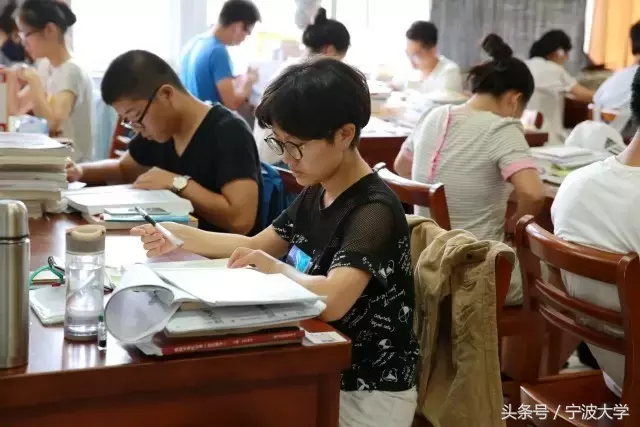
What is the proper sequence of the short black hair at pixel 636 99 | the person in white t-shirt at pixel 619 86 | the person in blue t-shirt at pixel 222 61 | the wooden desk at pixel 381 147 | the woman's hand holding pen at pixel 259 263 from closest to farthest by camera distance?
the woman's hand holding pen at pixel 259 263, the short black hair at pixel 636 99, the wooden desk at pixel 381 147, the person in blue t-shirt at pixel 222 61, the person in white t-shirt at pixel 619 86

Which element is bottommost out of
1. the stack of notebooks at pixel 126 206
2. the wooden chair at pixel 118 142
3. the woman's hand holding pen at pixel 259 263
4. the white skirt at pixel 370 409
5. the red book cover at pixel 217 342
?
the white skirt at pixel 370 409

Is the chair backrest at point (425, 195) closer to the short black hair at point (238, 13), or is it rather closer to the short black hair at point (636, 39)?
the short black hair at point (238, 13)

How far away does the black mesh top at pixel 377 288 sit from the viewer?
140cm

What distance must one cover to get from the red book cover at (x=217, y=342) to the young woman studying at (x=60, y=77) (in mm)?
2501

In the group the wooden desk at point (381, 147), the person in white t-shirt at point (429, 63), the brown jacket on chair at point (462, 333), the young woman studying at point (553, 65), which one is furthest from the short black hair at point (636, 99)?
the young woman studying at point (553, 65)

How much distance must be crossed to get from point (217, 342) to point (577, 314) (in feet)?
→ 2.72

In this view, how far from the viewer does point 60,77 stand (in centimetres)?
354

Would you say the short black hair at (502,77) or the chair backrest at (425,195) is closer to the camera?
the chair backrest at (425,195)

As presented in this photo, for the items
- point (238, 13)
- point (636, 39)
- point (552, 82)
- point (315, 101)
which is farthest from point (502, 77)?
point (552, 82)

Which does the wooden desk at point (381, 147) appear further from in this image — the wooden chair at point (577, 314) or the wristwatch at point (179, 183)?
the wooden chair at point (577, 314)

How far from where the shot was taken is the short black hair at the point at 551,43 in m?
5.95

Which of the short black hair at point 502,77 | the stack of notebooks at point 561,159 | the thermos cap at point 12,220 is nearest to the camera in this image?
the thermos cap at point 12,220

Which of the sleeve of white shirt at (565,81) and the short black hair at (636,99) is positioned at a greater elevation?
the short black hair at (636,99)

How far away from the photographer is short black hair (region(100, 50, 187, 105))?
2.19m
